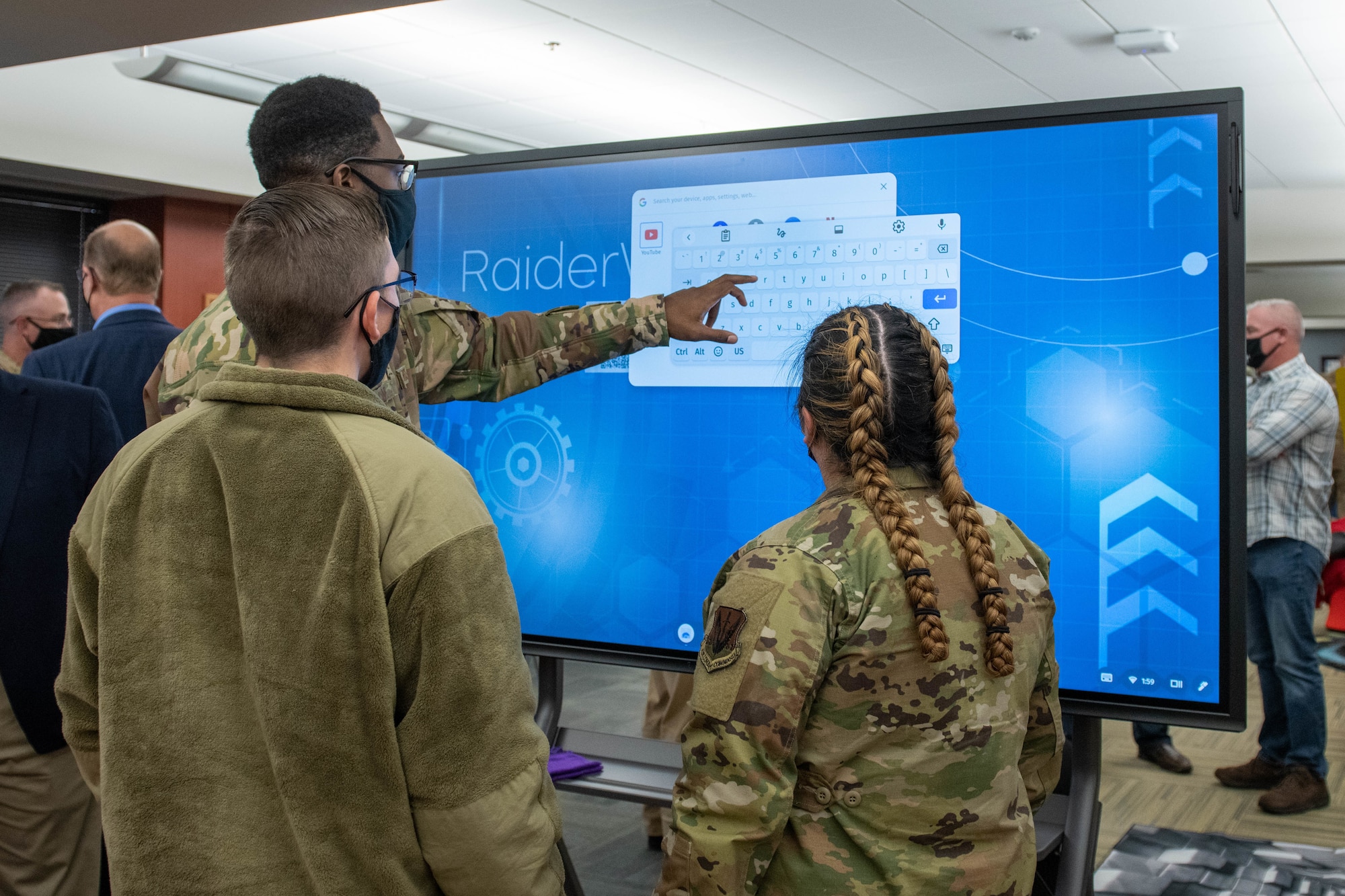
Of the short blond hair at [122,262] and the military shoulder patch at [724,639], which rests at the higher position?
the short blond hair at [122,262]

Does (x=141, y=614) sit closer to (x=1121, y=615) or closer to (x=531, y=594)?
(x=531, y=594)

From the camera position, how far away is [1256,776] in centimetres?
371

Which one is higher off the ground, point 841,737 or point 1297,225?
point 1297,225

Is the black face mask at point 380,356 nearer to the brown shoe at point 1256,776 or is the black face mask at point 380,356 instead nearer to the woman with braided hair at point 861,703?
the woman with braided hair at point 861,703

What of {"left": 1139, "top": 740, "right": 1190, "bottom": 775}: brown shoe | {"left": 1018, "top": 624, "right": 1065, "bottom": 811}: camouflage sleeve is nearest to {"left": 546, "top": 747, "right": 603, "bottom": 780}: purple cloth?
{"left": 1018, "top": 624, "right": 1065, "bottom": 811}: camouflage sleeve

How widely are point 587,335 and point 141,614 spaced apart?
0.94m

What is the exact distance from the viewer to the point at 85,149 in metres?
6.54

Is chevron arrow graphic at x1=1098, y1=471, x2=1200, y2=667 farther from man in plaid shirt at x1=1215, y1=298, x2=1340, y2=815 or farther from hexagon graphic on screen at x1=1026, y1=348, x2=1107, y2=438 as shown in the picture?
man in plaid shirt at x1=1215, y1=298, x2=1340, y2=815

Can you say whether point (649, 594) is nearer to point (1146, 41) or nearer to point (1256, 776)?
point (1256, 776)

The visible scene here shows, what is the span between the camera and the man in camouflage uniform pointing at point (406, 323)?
1.47m

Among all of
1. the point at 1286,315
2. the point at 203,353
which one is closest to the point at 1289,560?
the point at 1286,315

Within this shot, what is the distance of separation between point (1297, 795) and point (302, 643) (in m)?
3.58

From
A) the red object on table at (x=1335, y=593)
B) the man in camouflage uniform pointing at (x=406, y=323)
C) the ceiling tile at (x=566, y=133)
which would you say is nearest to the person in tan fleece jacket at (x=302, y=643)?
the man in camouflage uniform pointing at (x=406, y=323)

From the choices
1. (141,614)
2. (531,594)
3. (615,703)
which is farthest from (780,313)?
(615,703)
